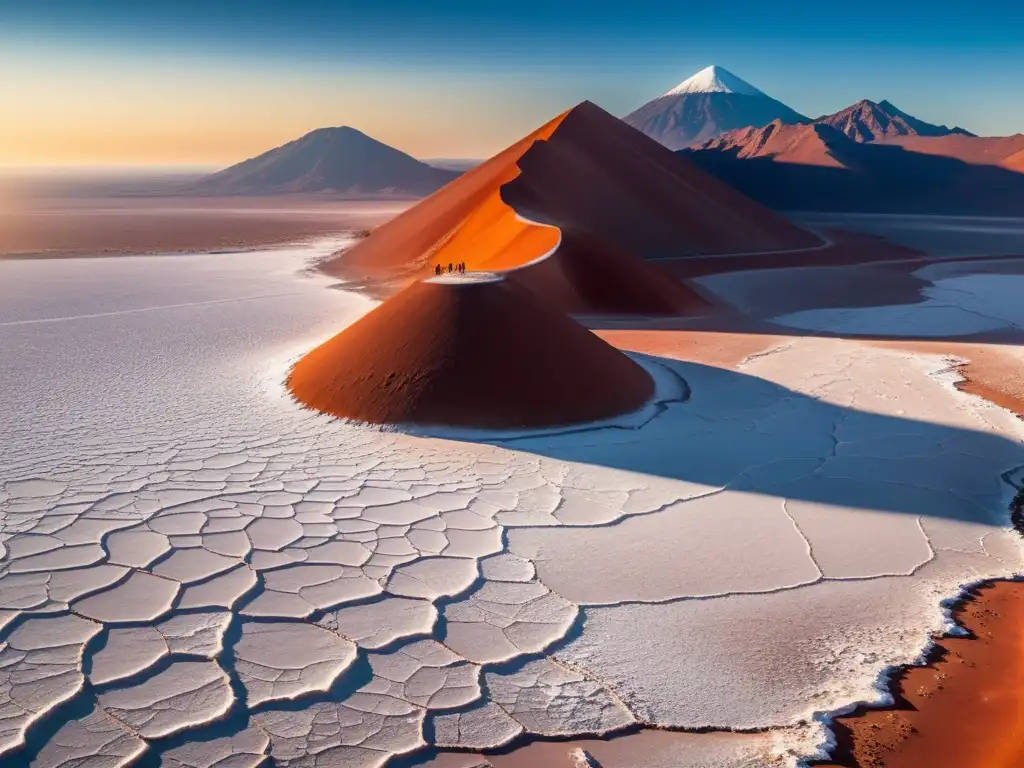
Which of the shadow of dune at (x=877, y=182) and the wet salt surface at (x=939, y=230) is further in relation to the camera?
the shadow of dune at (x=877, y=182)

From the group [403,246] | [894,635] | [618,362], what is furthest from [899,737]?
[403,246]

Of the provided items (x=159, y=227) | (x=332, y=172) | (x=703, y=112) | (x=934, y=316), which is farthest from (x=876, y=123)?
(x=934, y=316)

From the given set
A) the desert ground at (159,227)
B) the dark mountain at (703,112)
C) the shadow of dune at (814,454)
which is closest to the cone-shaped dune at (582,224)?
the shadow of dune at (814,454)

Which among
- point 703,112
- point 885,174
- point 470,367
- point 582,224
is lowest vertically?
point 470,367

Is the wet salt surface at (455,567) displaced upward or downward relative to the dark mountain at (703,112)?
downward

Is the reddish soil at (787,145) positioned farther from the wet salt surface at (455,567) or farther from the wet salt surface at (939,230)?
the wet salt surface at (455,567)

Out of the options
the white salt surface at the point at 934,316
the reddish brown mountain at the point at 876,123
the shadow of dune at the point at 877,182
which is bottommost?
the white salt surface at the point at 934,316

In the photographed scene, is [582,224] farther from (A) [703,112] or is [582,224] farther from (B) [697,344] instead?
(A) [703,112]

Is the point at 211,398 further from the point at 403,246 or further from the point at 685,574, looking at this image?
the point at 403,246
